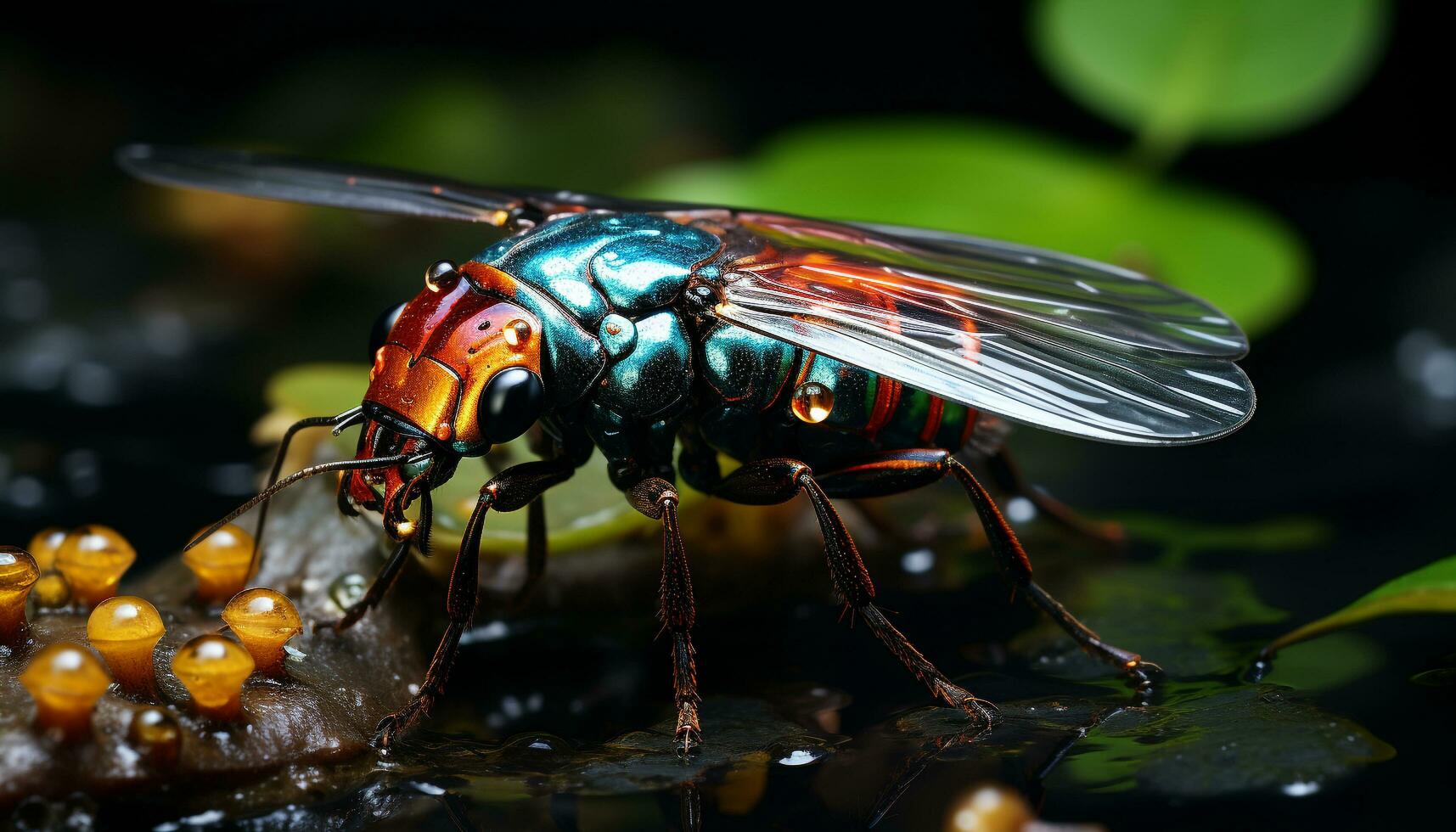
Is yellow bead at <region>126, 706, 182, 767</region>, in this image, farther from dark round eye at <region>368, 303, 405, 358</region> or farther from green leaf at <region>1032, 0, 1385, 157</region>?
green leaf at <region>1032, 0, 1385, 157</region>

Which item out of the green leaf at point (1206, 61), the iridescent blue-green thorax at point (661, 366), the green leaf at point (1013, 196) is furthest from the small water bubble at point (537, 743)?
the green leaf at point (1206, 61)

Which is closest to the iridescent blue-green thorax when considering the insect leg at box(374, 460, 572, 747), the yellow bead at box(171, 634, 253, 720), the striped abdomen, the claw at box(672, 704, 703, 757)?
the striped abdomen

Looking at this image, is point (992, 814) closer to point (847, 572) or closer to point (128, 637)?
point (847, 572)

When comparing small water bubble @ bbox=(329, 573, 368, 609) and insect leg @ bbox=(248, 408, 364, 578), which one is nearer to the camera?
insect leg @ bbox=(248, 408, 364, 578)

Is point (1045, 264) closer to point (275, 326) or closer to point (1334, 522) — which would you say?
point (1334, 522)

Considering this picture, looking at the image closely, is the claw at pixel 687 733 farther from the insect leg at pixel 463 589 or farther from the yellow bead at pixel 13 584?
the yellow bead at pixel 13 584

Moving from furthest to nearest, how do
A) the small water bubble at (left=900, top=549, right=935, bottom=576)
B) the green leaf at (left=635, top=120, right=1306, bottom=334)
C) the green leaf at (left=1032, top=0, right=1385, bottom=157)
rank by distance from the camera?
the green leaf at (left=1032, top=0, right=1385, bottom=157), the green leaf at (left=635, top=120, right=1306, bottom=334), the small water bubble at (left=900, top=549, right=935, bottom=576)

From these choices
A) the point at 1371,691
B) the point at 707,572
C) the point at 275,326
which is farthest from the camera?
the point at 275,326

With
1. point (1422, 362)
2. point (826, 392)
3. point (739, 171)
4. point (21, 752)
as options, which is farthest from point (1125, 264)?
point (21, 752)
